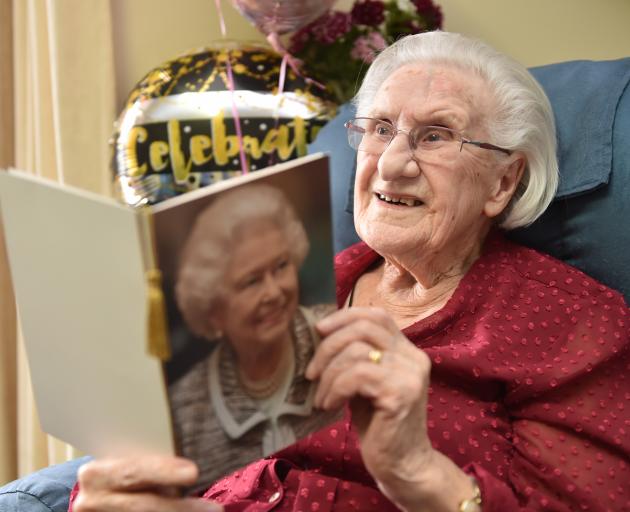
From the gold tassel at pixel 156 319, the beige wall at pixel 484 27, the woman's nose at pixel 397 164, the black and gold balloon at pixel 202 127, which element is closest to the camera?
the gold tassel at pixel 156 319

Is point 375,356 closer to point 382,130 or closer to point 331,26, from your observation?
point 382,130

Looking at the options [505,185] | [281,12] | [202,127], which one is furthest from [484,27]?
[505,185]

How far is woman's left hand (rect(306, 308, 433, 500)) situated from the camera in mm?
A: 884

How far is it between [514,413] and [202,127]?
0.95 metres

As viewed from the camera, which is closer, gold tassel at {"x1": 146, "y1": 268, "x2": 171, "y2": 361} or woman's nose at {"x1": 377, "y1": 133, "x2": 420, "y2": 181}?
gold tassel at {"x1": 146, "y1": 268, "x2": 171, "y2": 361}

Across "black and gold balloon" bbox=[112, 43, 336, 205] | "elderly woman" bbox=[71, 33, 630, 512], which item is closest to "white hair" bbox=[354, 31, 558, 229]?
"elderly woman" bbox=[71, 33, 630, 512]

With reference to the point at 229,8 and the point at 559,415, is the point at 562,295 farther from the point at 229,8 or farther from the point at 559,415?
the point at 229,8

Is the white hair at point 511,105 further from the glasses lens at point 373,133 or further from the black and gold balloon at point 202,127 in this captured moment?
the black and gold balloon at point 202,127

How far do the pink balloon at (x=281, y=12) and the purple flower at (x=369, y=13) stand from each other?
15cm

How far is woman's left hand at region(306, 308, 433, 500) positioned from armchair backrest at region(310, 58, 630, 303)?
0.59 m

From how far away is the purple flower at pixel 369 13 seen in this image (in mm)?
2033

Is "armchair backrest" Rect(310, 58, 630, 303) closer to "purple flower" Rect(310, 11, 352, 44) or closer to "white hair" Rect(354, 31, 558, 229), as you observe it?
"white hair" Rect(354, 31, 558, 229)

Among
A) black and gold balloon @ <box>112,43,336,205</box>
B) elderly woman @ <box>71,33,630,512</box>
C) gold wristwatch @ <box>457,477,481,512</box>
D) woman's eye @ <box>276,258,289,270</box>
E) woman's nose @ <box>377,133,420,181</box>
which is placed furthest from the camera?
black and gold balloon @ <box>112,43,336,205</box>

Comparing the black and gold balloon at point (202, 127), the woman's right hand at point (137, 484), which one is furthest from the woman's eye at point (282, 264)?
the black and gold balloon at point (202, 127)
